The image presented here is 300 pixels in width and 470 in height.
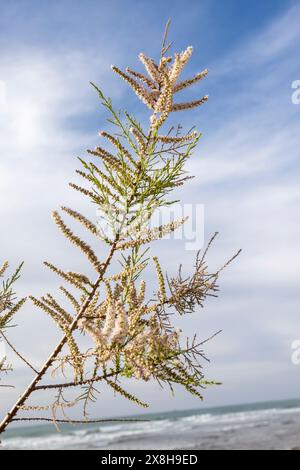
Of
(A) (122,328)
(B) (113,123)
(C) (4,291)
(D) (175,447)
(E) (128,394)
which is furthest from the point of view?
(D) (175,447)

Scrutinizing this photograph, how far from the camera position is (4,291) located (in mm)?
3664

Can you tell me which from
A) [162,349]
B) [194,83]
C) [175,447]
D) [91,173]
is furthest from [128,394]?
[175,447]

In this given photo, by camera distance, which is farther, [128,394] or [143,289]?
[143,289]

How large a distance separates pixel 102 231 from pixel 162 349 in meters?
0.73

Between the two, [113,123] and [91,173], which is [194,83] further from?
[91,173]

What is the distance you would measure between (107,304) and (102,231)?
41 cm

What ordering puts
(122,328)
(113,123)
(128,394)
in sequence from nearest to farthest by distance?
1. (122,328)
2. (128,394)
3. (113,123)

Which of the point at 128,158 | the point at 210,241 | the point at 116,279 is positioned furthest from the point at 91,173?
the point at 210,241

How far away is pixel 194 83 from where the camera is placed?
124 inches

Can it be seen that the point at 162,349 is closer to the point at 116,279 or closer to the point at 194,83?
the point at 116,279

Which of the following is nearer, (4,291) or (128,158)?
(128,158)

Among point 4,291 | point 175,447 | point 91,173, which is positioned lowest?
point 175,447

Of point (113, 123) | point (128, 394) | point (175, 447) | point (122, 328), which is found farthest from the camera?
point (175, 447)

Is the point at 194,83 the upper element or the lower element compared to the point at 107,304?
upper
